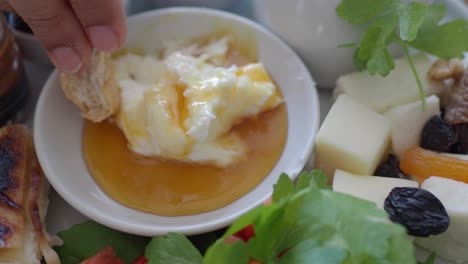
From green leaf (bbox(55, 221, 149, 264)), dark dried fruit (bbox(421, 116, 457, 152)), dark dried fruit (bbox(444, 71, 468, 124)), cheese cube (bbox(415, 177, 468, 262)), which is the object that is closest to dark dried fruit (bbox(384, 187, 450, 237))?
cheese cube (bbox(415, 177, 468, 262))

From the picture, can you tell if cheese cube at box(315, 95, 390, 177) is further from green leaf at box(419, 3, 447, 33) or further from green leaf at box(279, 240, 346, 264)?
green leaf at box(279, 240, 346, 264)

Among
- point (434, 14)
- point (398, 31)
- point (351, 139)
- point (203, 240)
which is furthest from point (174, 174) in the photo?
point (434, 14)

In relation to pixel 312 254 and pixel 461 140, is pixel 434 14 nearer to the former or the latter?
pixel 461 140

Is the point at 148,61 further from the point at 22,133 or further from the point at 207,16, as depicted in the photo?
the point at 22,133

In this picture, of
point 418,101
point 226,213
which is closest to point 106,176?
point 226,213

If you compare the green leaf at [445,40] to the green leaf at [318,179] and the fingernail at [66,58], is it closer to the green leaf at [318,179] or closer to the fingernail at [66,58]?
the green leaf at [318,179]

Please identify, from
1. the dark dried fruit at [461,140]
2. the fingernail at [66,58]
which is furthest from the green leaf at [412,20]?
the fingernail at [66,58]
